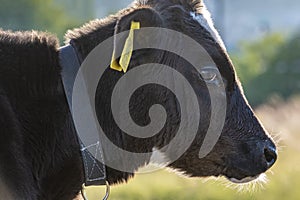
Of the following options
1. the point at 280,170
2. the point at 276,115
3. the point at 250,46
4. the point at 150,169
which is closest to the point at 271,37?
the point at 250,46

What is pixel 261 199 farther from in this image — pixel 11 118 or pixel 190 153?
pixel 11 118

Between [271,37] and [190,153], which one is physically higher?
[190,153]

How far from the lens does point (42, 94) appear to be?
5898 mm

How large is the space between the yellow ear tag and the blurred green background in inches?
55.3

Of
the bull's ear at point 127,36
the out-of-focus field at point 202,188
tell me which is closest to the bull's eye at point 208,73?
the bull's ear at point 127,36

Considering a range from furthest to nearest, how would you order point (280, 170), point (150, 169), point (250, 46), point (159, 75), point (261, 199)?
point (250, 46), point (280, 170), point (261, 199), point (150, 169), point (159, 75)

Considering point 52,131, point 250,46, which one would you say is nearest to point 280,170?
point 52,131

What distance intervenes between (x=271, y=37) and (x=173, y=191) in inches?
1401

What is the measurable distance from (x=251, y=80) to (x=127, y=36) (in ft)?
118

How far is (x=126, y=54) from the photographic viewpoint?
5973mm

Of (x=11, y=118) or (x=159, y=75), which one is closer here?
(x=11, y=118)

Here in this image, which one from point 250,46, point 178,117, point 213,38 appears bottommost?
point 250,46

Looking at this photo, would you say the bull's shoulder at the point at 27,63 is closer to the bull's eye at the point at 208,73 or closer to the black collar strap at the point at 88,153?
the black collar strap at the point at 88,153

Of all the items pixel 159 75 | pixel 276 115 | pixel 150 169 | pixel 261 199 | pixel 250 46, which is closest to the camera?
pixel 159 75
